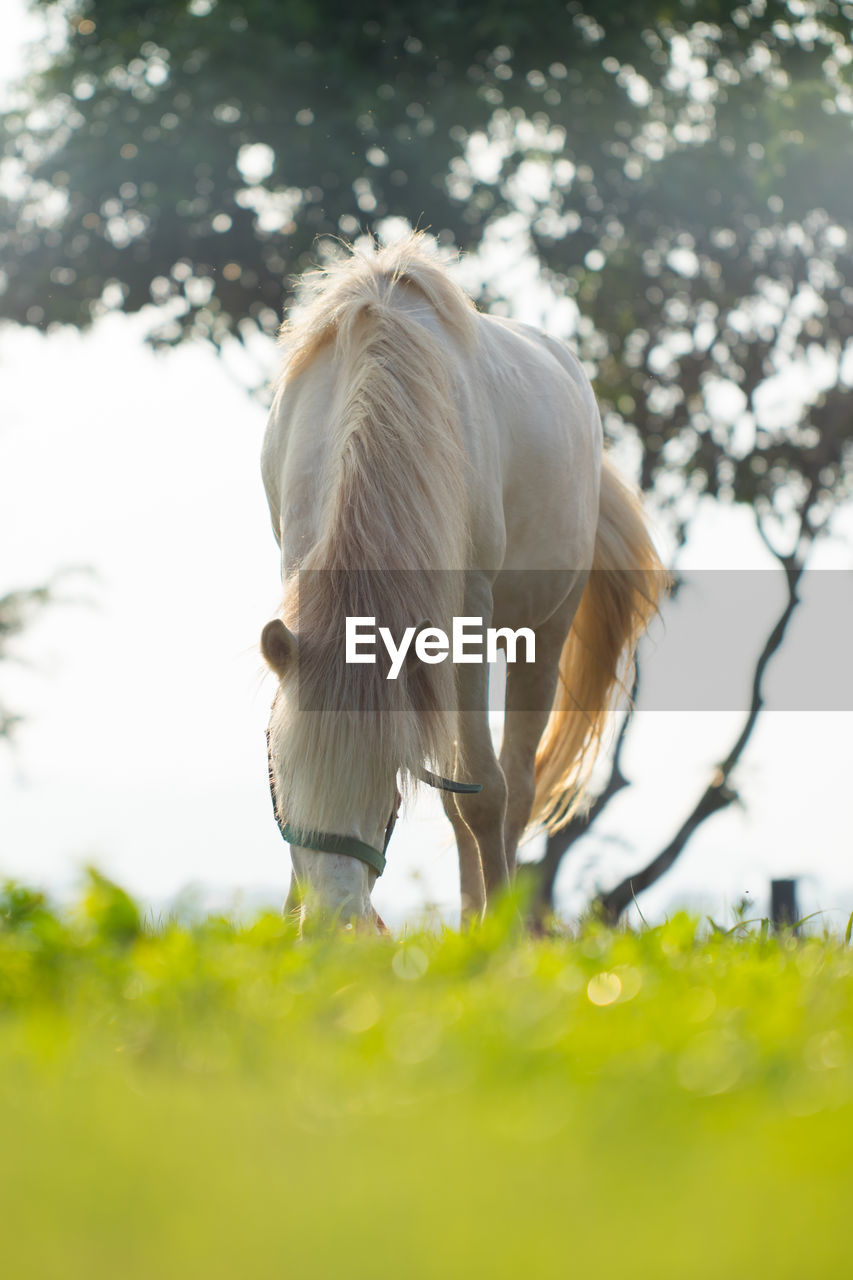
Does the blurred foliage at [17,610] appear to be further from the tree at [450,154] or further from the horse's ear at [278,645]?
the horse's ear at [278,645]

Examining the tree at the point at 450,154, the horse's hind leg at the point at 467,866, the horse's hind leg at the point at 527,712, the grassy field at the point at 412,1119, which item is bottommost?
the grassy field at the point at 412,1119

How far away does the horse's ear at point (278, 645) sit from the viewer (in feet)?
10.6

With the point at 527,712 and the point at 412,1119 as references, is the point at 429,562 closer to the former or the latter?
the point at 527,712

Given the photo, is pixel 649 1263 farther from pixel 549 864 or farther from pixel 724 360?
pixel 724 360

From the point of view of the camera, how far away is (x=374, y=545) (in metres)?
3.39

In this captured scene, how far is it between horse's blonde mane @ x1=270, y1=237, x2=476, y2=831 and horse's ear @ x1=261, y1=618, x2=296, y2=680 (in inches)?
1.6

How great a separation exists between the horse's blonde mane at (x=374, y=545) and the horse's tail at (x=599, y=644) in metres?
2.03

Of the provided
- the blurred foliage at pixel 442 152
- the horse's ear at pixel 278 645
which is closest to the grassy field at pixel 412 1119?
the horse's ear at pixel 278 645

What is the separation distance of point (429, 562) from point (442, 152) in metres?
6.92

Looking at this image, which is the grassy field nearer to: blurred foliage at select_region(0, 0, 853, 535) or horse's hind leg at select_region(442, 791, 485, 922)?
horse's hind leg at select_region(442, 791, 485, 922)

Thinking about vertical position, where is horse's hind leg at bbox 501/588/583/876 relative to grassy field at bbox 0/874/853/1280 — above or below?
above

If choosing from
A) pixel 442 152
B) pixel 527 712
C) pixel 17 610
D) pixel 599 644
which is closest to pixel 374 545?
pixel 527 712

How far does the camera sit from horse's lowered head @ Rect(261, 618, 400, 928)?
3.08 metres

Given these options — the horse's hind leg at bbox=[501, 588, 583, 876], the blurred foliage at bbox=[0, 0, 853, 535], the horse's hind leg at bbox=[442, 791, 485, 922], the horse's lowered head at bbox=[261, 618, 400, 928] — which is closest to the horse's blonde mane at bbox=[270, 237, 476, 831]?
the horse's lowered head at bbox=[261, 618, 400, 928]
